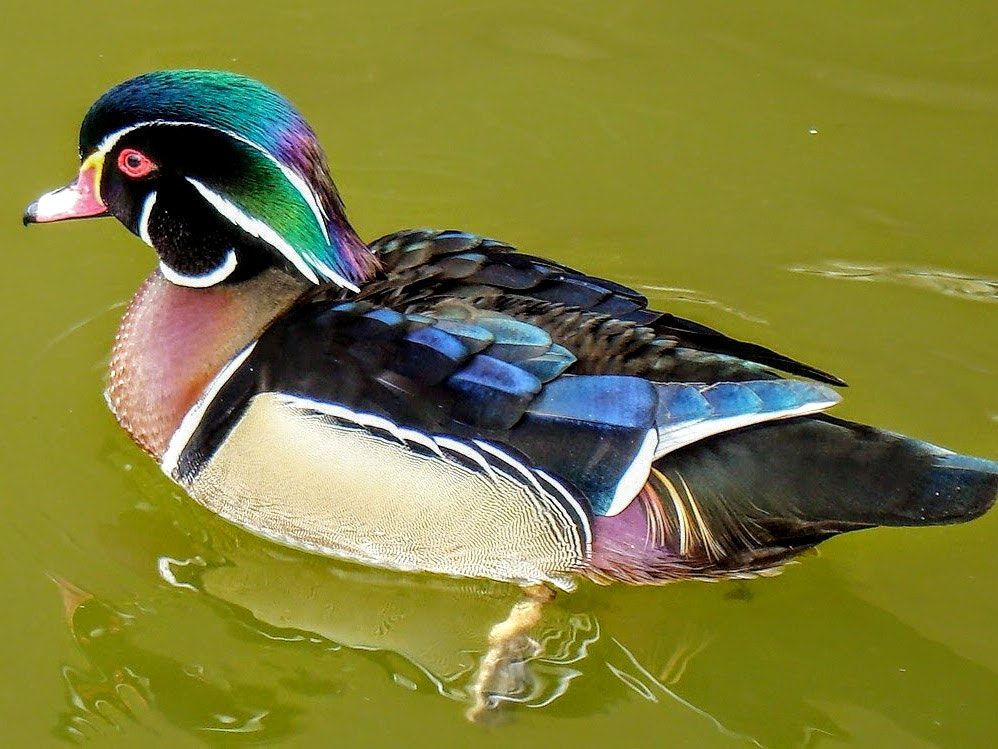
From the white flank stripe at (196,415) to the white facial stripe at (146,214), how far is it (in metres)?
0.47

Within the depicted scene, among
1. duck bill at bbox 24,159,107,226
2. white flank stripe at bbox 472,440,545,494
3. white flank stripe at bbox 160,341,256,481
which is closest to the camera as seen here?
white flank stripe at bbox 472,440,545,494

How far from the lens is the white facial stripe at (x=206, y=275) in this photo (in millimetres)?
3676

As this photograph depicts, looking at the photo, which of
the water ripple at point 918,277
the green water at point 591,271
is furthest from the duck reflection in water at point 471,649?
the water ripple at point 918,277

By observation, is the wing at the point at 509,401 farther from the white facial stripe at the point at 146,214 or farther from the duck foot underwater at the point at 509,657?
the white facial stripe at the point at 146,214

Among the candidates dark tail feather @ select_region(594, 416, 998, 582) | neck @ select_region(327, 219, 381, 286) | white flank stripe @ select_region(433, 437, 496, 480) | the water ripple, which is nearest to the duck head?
neck @ select_region(327, 219, 381, 286)

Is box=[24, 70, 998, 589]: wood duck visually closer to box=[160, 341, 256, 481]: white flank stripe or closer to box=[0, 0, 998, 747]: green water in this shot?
box=[160, 341, 256, 481]: white flank stripe

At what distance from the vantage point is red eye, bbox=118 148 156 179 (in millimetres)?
3531

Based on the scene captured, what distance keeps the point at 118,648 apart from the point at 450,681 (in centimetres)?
90

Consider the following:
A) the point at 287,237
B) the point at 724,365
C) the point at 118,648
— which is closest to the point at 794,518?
the point at 724,365

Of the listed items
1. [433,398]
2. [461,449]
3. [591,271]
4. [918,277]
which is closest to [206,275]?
[433,398]

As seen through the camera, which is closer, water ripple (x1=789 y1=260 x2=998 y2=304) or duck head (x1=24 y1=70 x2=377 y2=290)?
duck head (x1=24 y1=70 x2=377 y2=290)

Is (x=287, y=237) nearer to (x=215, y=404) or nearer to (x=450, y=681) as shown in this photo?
(x=215, y=404)

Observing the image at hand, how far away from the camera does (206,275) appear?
371cm

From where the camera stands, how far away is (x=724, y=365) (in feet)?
11.1
